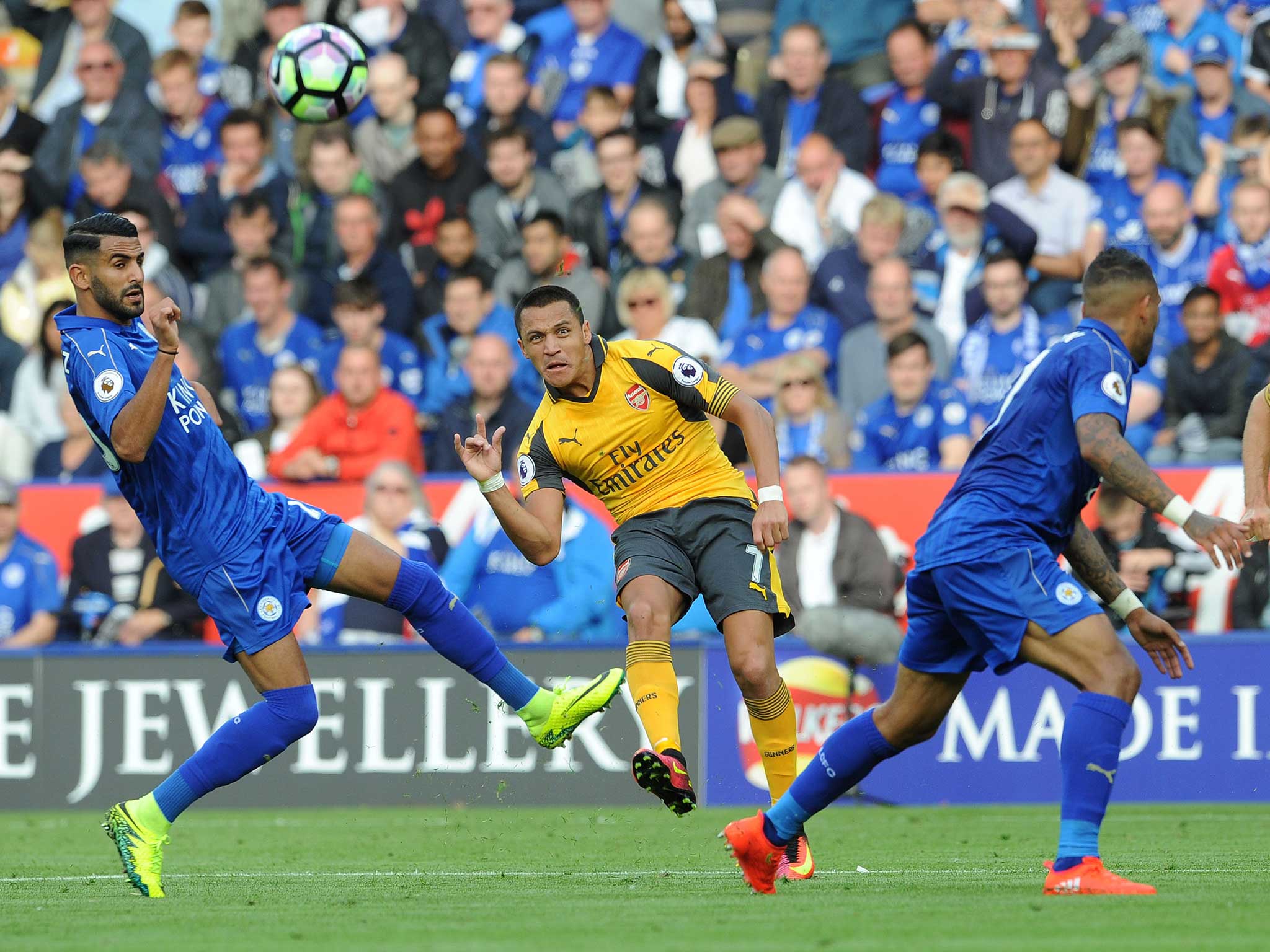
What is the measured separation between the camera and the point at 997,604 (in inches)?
265

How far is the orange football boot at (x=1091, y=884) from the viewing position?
258 inches

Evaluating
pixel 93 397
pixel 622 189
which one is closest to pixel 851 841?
pixel 93 397

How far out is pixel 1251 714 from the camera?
1165 cm

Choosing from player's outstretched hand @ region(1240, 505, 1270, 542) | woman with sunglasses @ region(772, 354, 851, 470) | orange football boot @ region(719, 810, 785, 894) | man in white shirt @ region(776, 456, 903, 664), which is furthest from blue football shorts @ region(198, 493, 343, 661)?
woman with sunglasses @ region(772, 354, 851, 470)

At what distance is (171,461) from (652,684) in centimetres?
218

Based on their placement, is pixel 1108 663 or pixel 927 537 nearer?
pixel 1108 663

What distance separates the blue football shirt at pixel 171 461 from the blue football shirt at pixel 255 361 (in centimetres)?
772

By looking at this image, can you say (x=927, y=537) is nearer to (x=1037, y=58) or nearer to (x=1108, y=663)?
(x=1108, y=663)

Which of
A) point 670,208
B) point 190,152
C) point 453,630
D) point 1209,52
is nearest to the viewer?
point 453,630

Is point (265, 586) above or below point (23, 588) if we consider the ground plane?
above

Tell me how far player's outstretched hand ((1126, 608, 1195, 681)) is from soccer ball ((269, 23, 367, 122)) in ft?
22.2

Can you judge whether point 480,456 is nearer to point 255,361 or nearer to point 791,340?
point 791,340

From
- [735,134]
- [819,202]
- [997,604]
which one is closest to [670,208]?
[735,134]

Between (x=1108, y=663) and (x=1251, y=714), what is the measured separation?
5594 mm
